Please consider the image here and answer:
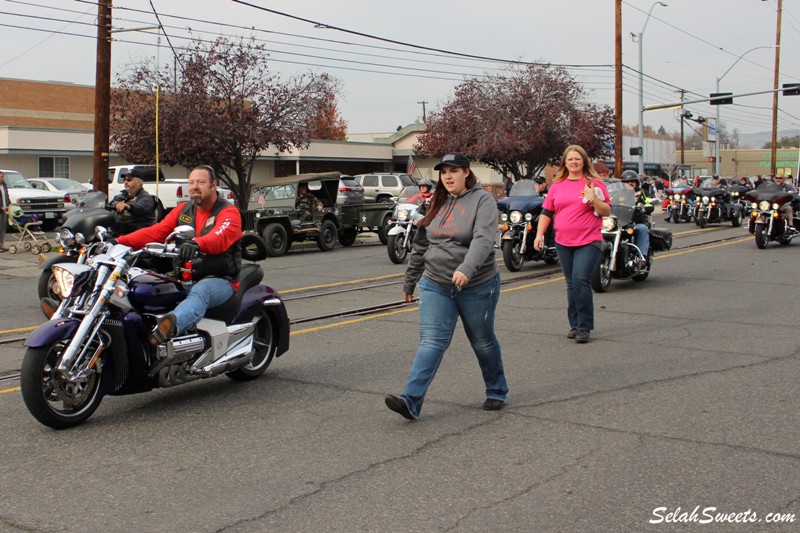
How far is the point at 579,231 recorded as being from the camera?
880 cm

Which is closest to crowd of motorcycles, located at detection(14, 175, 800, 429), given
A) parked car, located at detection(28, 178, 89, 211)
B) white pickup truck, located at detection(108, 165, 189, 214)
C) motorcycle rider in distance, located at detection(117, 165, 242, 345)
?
motorcycle rider in distance, located at detection(117, 165, 242, 345)

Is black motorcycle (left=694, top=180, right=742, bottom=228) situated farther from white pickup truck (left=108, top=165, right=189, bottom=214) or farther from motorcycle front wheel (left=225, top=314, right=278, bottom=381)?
motorcycle front wheel (left=225, top=314, right=278, bottom=381)

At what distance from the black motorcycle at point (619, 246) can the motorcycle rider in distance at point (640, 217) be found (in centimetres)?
9

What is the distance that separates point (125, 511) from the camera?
14.4ft

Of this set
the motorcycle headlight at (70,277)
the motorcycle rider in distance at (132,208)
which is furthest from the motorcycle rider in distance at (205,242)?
the motorcycle rider in distance at (132,208)

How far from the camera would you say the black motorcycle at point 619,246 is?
12.5m

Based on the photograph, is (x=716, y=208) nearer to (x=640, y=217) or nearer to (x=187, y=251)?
(x=640, y=217)

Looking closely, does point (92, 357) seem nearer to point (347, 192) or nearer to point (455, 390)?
point (455, 390)

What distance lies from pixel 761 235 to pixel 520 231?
671cm

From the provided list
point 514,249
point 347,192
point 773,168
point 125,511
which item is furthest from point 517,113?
point 125,511

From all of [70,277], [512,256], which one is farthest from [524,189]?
[70,277]

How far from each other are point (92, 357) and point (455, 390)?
263 centimetres

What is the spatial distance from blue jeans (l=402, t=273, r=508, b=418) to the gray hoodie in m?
0.07

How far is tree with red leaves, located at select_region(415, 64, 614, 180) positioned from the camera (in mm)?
42688
